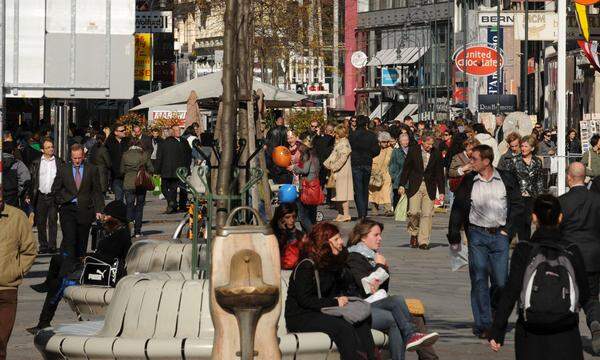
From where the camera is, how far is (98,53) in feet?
64.2

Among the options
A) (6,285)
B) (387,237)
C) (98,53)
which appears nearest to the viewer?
(6,285)

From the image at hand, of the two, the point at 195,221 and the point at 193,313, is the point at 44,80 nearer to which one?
the point at 195,221

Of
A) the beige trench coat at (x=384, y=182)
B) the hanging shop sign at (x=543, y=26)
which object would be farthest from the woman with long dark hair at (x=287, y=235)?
the hanging shop sign at (x=543, y=26)

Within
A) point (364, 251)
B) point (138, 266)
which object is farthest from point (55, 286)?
point (364, 251)

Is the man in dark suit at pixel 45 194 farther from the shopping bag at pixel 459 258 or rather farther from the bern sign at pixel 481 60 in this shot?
the bern sign at pixel 481 60

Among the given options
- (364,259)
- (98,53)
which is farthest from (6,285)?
(98,53)

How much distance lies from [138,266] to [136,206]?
1473 cm

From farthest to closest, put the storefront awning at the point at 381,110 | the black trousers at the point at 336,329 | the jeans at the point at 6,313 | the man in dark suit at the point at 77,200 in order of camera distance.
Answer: the storefront awning at the point at 381,110 < the man in dark suit at the point at 77,200 < the jeans at the point at 6,313 < the black trousers at the point at 336,329

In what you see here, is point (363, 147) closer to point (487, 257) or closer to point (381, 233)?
point (381, 233)

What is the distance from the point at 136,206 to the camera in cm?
2997

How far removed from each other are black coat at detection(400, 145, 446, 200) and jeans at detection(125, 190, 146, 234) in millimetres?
5371

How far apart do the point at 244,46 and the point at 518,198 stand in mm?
3590

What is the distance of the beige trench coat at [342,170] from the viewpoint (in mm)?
31547

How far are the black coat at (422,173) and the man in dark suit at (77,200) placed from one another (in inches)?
214
